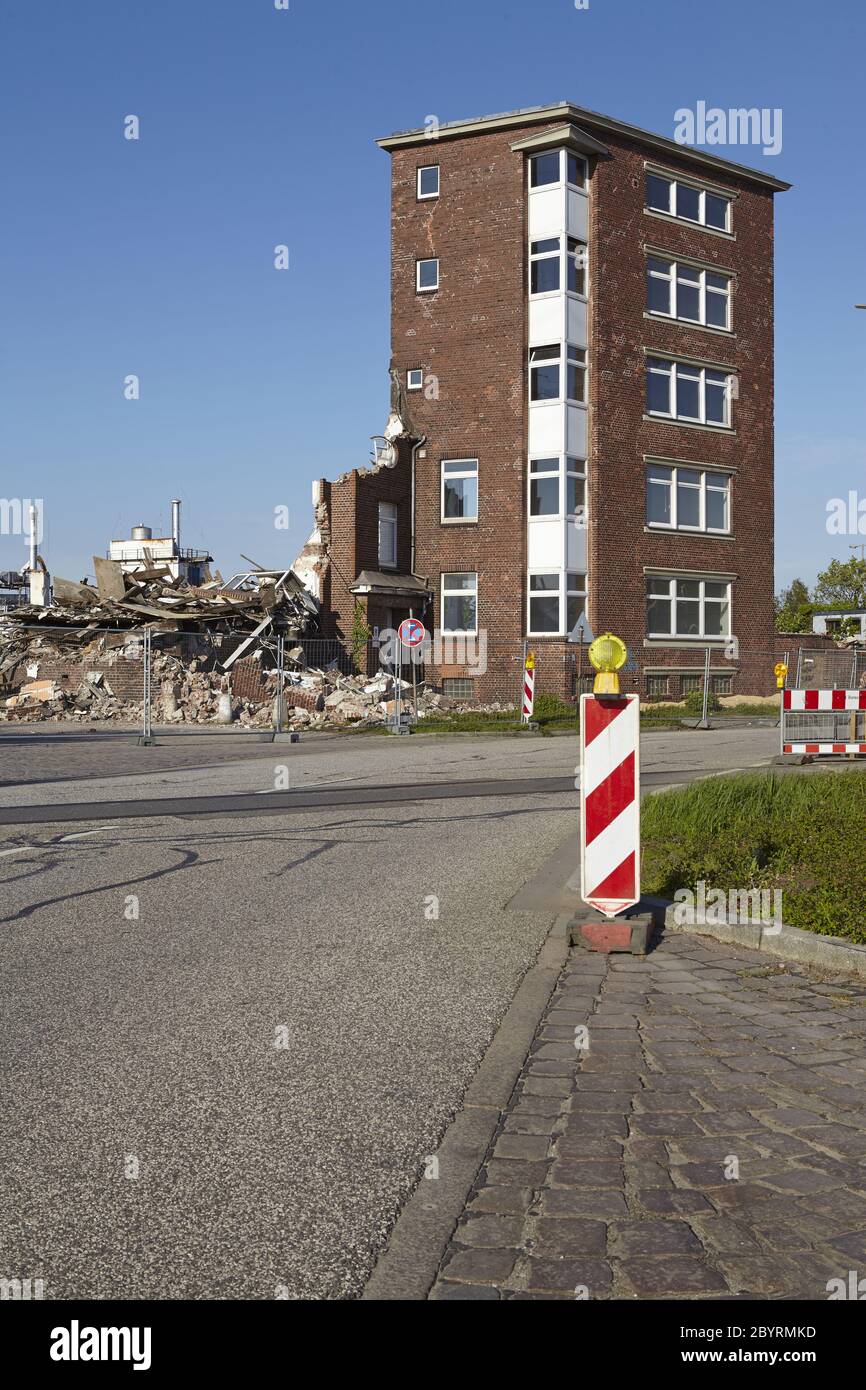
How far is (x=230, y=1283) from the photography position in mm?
3029

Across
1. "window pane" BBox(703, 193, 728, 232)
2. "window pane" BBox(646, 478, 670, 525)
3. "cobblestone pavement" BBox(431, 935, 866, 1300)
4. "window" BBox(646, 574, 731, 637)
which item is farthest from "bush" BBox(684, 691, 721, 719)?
"cobblestone pavement" BBox(431, 935, 866, 1300)

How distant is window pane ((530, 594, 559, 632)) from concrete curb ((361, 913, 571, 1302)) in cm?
2968

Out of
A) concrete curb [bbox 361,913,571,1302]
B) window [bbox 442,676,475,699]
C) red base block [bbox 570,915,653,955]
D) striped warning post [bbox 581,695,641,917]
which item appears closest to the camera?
concrete curb [bbox 361,913,571,1302]

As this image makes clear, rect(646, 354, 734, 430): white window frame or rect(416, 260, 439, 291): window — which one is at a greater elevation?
rect(416, 260, 439, 291): window

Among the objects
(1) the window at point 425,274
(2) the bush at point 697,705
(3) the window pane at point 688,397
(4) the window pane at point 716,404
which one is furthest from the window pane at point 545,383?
(2) the bush at point 697,705

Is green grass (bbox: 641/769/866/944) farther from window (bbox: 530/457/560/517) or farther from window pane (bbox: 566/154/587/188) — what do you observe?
window pane (bbox: 566/154/587/188)

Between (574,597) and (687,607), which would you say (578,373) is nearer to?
(574,597)

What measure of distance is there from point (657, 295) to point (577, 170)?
4.30 meters

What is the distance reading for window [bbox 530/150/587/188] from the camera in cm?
3500

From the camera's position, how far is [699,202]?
38.5 m

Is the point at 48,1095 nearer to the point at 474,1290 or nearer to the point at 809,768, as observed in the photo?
the point at 474,1290

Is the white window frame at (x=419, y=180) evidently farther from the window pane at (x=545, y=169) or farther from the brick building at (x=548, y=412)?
the window pane at (x=545, y=169)

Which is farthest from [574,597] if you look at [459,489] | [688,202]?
[688,202]

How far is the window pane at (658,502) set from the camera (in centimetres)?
3707
